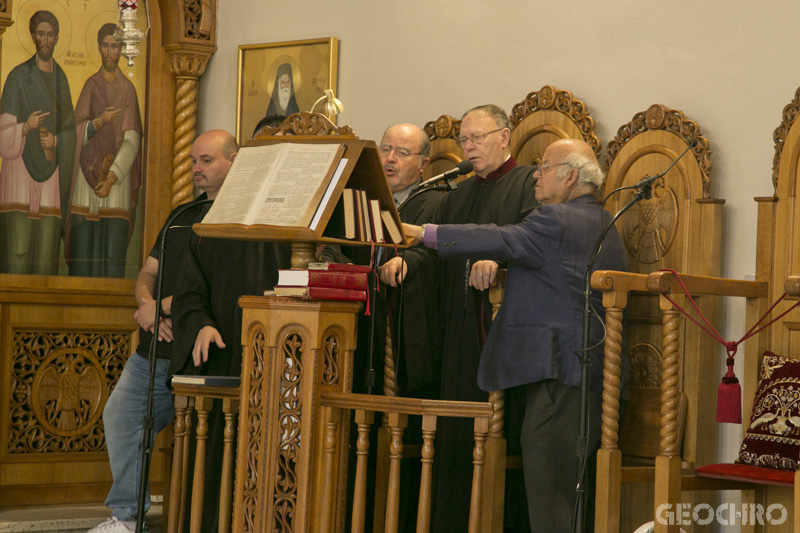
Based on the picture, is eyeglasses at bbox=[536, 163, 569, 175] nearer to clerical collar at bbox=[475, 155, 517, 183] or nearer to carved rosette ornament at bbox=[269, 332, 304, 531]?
clerical collar at bbox=[475, 155, 517, 183]

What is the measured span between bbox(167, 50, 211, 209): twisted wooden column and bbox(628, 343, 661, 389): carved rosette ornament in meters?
2.85

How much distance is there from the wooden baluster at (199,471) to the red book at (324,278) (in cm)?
89

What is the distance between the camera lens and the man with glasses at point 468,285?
4594 mm

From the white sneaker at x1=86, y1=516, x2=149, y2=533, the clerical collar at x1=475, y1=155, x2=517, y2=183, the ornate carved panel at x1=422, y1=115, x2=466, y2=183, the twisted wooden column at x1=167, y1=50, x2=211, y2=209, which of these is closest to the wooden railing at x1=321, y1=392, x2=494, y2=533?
the clerical collar at x1=475, y1=155, x2=517, y2=183

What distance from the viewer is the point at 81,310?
589 cm

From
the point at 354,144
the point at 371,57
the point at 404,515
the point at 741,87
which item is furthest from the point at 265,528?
the point at 371,57

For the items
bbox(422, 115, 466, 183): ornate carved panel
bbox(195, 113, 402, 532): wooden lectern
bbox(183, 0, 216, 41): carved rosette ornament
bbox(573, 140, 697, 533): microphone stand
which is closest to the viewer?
bbox(573, 140, 697, 533): microphone stand

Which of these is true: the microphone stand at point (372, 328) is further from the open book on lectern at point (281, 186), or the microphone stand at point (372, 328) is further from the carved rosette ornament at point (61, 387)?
the carved rosette ornament at point (61, 387)

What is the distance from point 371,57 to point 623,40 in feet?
5.24

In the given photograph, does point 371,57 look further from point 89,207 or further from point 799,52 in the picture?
point 799,52

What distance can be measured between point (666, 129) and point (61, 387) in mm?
3413

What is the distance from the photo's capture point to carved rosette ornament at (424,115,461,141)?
18.1ft

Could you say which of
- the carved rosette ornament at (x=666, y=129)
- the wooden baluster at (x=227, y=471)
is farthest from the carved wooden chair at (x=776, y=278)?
the wooden baluster at (x=227, y=471)

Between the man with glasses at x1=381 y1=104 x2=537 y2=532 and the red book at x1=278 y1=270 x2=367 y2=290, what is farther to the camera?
the man with glasses at x1=381 y1=104 x2=537 y2=532
